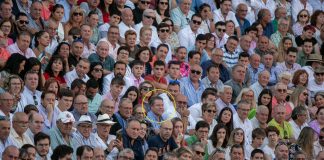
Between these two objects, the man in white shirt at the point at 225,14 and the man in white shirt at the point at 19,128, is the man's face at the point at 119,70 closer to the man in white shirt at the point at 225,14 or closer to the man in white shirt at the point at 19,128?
the man in white shirt at the point at 19,128

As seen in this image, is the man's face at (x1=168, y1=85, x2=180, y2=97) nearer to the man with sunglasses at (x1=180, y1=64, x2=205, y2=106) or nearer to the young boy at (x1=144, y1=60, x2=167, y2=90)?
the young boy at (x1=144, y1=60, x2=167, y2=90)

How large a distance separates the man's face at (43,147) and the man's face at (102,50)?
150 inches

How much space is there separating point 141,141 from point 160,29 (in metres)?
4.11

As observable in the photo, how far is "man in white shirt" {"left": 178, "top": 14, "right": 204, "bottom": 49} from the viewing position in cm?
2514

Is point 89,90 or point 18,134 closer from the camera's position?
point 18,134

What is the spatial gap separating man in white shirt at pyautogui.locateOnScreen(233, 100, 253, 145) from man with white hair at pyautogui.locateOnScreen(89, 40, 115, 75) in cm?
200

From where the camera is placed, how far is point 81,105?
20.9 m

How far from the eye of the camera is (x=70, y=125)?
20.2m

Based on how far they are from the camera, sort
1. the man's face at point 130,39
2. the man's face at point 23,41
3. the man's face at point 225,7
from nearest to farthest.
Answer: the man's face at point 23,41, the man's face at point 130,39, the man's face at point 225,7

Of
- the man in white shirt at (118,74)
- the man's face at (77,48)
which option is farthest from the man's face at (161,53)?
the man's face at (77,48)

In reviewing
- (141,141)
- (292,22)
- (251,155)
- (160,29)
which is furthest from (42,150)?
(292,22)

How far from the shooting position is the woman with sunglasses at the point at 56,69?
21.9 metres

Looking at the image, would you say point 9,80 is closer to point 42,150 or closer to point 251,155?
point 42,150

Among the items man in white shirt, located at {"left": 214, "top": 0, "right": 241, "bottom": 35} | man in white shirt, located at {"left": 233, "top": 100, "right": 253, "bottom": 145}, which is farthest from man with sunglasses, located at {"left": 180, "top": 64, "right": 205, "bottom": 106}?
man in white shirt, located at {"left": 214, "top": 0, "right": 241, "bottom": 35}
